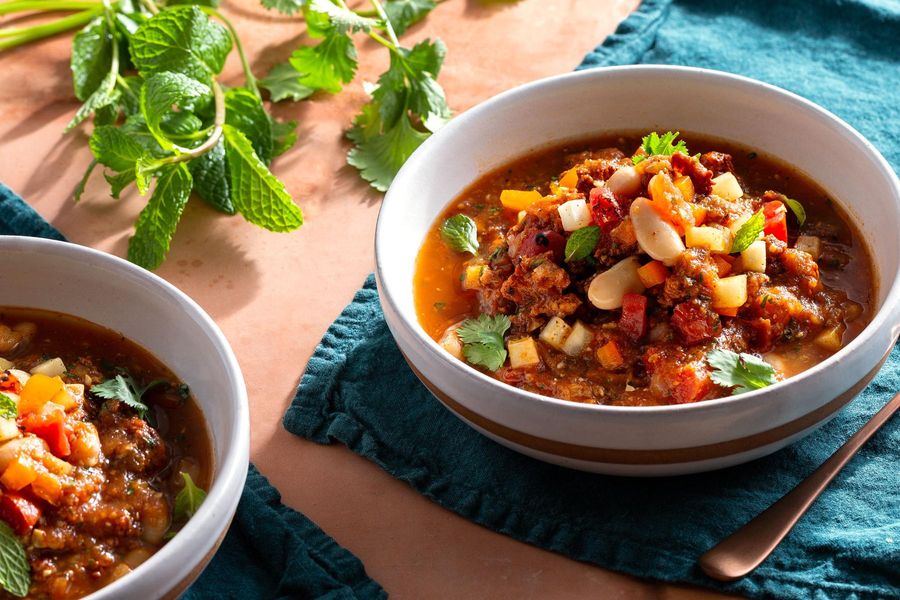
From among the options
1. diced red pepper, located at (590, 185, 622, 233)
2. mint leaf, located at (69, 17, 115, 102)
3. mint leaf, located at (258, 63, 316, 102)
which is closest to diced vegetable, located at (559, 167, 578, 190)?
diced red pepper, located at (590, 185, 622, 233)

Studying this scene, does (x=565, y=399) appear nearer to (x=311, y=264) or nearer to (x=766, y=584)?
(x=766, y=584)

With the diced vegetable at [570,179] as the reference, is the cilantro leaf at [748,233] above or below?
above

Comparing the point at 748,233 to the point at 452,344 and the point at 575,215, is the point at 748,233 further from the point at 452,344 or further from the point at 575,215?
the point at 452,344

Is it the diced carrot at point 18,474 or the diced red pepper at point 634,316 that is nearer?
the diced carrot at point 18,474

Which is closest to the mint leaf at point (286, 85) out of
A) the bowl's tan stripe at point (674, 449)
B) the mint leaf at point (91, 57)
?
the mint leaf at point (91, 57)

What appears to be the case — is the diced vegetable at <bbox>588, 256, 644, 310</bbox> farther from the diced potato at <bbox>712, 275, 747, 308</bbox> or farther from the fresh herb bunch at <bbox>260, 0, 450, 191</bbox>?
the fresh herb bunch at <bbox>260, 0, 450, 191</bbox>

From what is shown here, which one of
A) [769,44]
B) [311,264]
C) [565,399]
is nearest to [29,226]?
[311,264]

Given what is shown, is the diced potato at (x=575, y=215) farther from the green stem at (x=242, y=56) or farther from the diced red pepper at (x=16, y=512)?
the green stem at (x=242, y=56)
